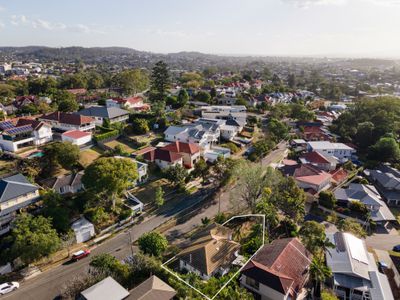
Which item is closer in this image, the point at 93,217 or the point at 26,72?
the point at 93,217

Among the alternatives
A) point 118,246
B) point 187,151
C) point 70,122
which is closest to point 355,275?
point 118,246

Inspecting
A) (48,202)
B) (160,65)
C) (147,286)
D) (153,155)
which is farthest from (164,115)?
(147,286)

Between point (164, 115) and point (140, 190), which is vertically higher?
point (164, 115)

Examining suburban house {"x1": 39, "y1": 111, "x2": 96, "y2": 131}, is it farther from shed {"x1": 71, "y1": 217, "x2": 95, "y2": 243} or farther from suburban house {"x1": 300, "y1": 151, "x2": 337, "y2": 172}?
suburban house {"x1": 300, "y1": 151, "x2": 337, "y2": 172}

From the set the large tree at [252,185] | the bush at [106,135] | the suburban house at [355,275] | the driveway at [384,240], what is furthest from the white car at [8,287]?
the driveway at [384,240]

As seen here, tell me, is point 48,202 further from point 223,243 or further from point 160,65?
point 160,65

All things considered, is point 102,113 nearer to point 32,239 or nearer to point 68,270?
point 32,239
